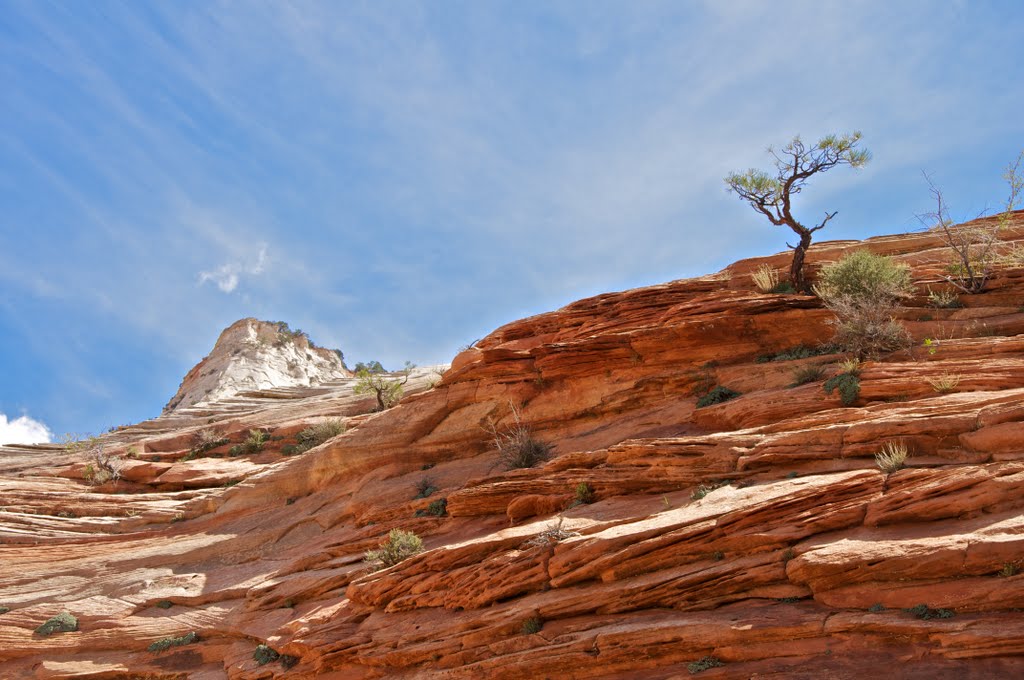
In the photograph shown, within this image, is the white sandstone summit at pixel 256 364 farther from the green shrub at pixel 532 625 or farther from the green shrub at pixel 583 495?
the green shrub at pixel 532 625

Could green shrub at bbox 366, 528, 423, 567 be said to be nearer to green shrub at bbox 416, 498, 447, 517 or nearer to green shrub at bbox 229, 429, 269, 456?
green shrub at bbox 416, 498, 447, 517

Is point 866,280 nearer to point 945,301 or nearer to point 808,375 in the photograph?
point 945,301

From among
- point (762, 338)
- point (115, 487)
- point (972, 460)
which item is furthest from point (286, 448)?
point (972, 460)

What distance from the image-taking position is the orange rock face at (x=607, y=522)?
9.46 m

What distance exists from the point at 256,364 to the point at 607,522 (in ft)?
146

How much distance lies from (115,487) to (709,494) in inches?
1021

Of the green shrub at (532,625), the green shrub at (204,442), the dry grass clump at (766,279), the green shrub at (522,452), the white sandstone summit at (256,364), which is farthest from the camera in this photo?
the white sandstone summit at (256,364)

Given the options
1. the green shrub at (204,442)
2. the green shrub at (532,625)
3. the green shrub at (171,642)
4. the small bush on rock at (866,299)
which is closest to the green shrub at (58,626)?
the green shrub at (171,642)

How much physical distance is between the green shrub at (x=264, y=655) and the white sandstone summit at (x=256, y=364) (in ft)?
102

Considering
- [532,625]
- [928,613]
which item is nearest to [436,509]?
[532,625]

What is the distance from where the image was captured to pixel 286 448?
29172 millimetres

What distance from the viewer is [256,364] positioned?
51844 millimetres

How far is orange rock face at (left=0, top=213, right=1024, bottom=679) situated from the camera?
9461mm

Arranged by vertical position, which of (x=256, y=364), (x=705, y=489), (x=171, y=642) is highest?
(x=256, y=364)
